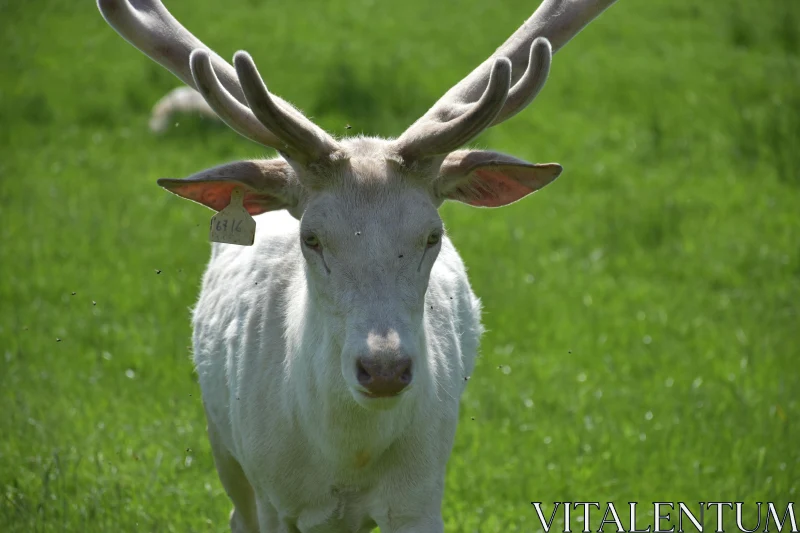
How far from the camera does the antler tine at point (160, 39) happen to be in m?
4.80

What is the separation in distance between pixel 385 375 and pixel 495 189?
1.26 m

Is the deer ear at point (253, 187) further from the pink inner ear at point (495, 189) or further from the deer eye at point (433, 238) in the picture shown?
the pink inner ear at point (495, 189)

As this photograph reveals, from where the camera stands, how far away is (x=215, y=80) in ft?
14.1

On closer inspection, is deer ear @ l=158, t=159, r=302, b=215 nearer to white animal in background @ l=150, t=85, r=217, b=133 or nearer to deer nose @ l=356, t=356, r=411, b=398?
deer nose @ l=356, t=356, r=411, b=398

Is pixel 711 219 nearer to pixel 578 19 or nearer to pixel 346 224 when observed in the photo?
pixel 578 19

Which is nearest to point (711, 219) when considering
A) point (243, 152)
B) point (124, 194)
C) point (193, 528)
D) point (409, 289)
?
point (243, 152)

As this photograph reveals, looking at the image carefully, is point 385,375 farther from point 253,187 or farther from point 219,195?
point 219,195

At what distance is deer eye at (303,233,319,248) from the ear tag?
33cm

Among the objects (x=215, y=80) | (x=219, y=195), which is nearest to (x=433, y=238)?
(x=219, y=195)

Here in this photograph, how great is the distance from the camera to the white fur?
410cm

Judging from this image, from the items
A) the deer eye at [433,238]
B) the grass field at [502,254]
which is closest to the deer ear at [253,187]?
the deer eye at [433,238]

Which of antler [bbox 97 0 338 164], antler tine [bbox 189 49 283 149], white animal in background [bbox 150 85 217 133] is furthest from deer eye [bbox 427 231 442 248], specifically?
white animal in background [bbox 150 85 217 133]

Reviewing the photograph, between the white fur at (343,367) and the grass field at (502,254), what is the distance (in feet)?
4.45

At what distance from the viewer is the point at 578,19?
516 cm
